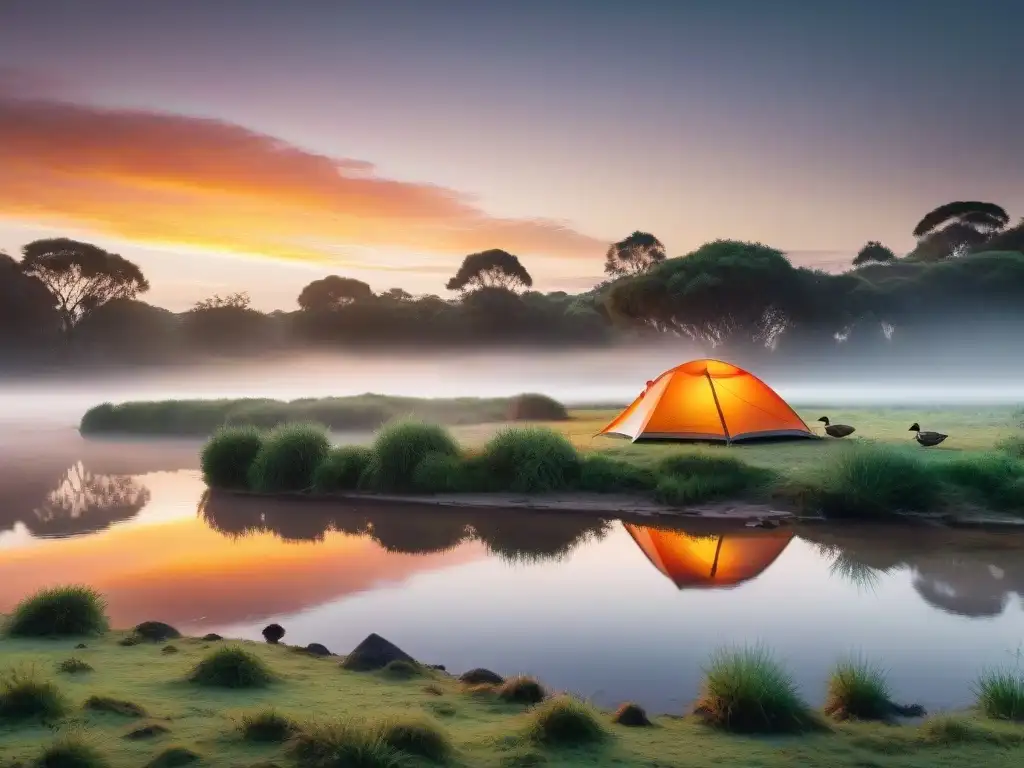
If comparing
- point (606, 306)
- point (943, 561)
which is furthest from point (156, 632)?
point (606, 306)

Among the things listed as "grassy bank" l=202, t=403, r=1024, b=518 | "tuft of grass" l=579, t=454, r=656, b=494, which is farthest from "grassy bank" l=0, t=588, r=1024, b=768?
"tuft of grass" l=579, t=454, r=656, b=494

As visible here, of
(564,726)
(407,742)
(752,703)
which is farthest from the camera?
(752,703)

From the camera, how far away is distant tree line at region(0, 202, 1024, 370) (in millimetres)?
44500

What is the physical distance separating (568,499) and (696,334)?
30.4 meters

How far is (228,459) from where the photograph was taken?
2023cm

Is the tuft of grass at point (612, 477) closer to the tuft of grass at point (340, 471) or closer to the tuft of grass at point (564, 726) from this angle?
the tuft of grass at point (340, 471)

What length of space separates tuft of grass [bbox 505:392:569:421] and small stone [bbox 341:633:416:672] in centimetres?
2553

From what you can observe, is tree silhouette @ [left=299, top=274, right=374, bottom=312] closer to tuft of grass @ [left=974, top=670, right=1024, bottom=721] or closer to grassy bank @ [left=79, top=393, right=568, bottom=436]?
grassy bank @ [left=79, top=393, right=568, bottom=436]

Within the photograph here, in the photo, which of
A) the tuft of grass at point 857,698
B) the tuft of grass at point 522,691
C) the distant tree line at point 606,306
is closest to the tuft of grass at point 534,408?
the distant tree line at point 606,306

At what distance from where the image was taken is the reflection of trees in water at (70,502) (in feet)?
52.4

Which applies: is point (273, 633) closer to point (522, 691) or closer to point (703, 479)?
point (522, 691)

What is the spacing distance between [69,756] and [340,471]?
14.0 meters

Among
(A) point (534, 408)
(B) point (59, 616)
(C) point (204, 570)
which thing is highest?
(A) point (534, 408)

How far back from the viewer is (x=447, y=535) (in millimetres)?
14539
